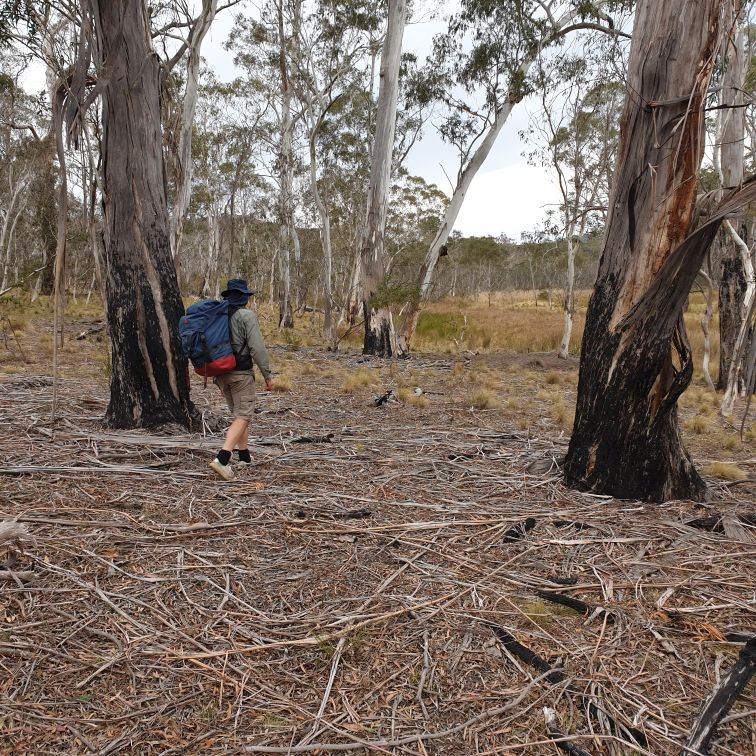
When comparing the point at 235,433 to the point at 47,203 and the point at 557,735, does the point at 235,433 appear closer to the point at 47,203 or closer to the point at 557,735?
the point at 557,735

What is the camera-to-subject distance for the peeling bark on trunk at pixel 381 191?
13211 millimetres

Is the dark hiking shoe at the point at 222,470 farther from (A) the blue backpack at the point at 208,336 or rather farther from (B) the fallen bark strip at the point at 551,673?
(B) the fallen bark strip at the point at 551,673

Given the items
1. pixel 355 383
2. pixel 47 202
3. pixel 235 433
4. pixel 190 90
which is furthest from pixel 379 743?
pixel 47 202

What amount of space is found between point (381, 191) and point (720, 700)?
13317mm

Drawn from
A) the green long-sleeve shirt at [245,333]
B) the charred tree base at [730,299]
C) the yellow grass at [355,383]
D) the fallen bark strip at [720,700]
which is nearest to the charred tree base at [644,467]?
the fallen bark strip at [720,700]

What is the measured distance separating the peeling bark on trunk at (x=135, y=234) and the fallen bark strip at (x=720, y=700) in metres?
4.29

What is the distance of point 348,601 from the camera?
247cm

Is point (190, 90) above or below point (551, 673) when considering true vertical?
above

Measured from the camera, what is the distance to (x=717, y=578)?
2.69 m

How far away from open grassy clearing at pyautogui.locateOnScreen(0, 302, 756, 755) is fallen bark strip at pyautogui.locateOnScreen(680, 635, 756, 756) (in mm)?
35

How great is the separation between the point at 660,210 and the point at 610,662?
9.01 feet

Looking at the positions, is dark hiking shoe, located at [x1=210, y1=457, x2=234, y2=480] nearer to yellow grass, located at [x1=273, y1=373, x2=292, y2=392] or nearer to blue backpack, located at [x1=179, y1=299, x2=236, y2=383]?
blue backpack, located at [x1=179, y1=299, x2=236, y2=383]

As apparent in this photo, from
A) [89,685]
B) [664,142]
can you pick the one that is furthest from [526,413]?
[89,685]

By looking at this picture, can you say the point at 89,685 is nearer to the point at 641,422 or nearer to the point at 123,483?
the point at 123,483
